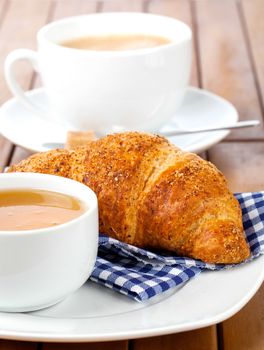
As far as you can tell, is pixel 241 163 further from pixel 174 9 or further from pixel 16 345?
pixel 174 9

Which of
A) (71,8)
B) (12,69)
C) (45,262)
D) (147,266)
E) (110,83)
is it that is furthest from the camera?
(71,8)

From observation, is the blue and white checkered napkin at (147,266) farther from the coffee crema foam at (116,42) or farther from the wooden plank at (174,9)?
the wooden plank at (174,9)

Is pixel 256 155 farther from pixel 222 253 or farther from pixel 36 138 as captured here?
pixel 222 253

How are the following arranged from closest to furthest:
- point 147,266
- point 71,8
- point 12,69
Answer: point 147,266
point 12,69
point 71,8

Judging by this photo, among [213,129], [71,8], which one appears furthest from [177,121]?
[71,8]

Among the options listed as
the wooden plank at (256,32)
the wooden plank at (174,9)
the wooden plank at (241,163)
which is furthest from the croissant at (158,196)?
the wooden plank at (174,9)
